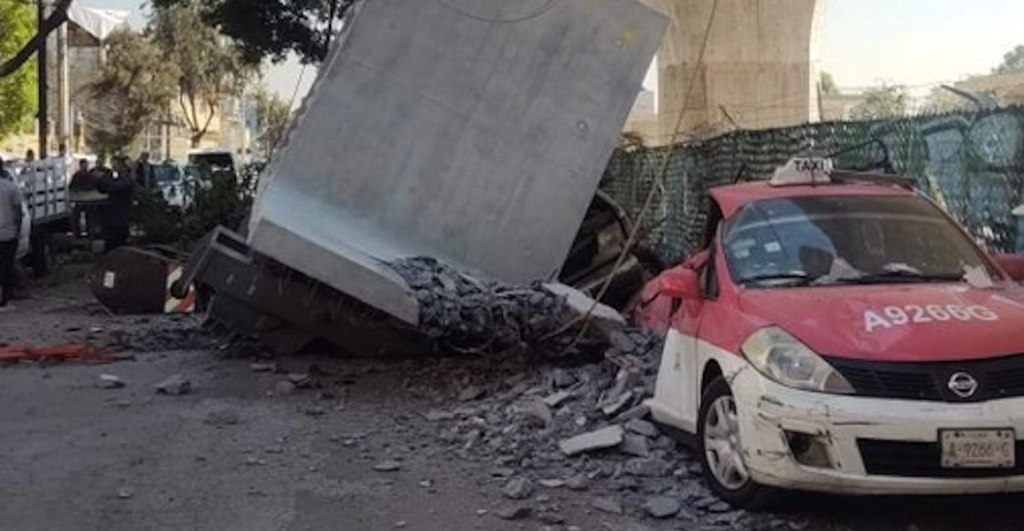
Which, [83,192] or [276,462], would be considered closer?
[276,462]

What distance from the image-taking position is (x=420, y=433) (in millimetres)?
8023

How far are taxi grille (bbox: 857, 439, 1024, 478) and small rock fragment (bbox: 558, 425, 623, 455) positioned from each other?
196 cm

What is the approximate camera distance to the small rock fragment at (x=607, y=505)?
6.17 m

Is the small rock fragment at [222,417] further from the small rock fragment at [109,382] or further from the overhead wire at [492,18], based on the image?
the overhead wire at [492,18]

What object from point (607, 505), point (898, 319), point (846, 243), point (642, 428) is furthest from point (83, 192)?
point (898, 319)

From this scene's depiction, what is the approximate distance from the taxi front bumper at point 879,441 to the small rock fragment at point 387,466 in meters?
2.38

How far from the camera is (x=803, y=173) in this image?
24.2 feet

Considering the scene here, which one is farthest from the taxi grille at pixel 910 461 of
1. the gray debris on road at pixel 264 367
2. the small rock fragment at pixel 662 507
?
the gray debris on road at pixel 264 367

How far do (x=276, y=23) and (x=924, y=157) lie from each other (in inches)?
658

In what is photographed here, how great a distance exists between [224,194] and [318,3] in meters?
5.91

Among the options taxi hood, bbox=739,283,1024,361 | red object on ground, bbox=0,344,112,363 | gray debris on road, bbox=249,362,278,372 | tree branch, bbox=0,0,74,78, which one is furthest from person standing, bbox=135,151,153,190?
taxi hood, bbox=739,283,1024,361

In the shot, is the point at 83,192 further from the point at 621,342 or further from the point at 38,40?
the point at 621,342

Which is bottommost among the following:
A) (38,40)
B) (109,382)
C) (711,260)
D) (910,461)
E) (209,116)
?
(209,116)

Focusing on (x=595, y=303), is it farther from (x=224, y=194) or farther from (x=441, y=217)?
(x=224, y=194)
